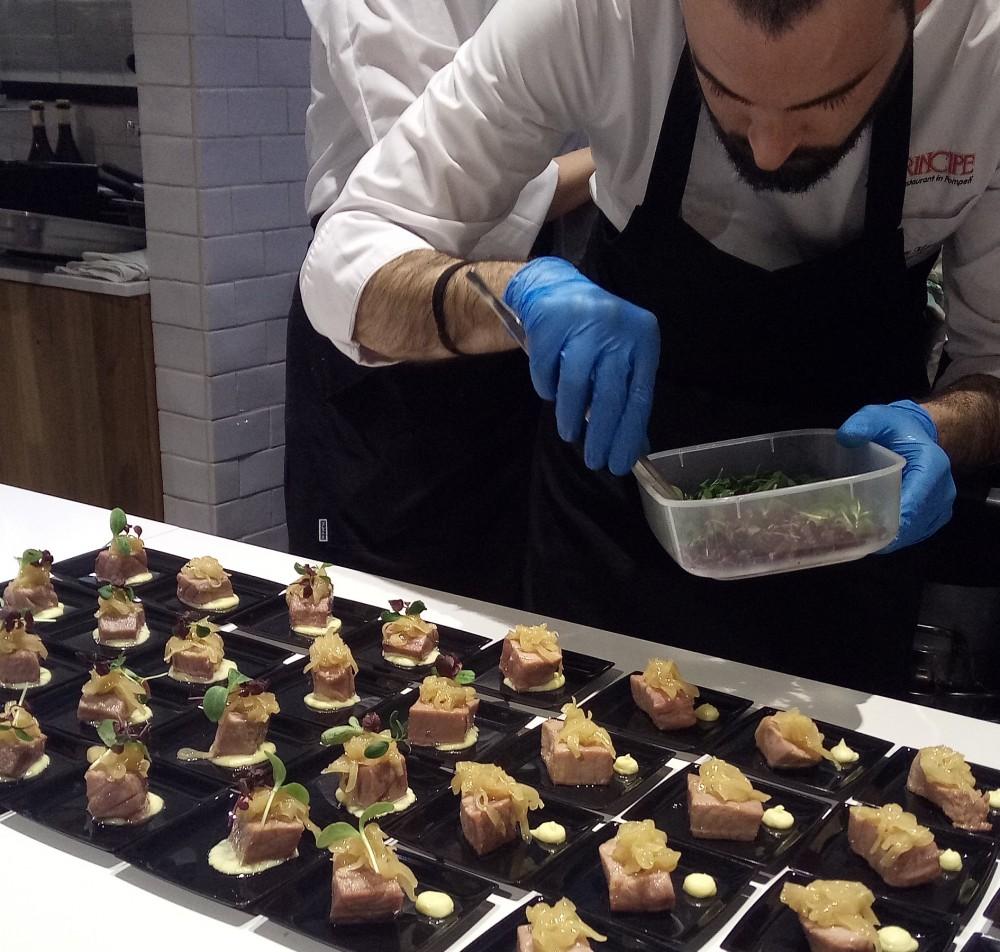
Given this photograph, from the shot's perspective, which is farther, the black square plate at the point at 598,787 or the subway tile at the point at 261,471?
the subway tile at the point at 261,471

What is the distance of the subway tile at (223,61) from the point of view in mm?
3117

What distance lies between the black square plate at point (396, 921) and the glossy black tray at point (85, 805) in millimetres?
167

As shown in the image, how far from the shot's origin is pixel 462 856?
3.90 feet

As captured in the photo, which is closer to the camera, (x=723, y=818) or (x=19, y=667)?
(x=723, y=818)

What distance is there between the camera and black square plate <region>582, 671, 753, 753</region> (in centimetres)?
141

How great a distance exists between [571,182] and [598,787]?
135cm

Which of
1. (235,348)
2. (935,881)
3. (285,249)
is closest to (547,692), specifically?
(935,881)

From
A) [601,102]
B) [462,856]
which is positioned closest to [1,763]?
[462,856]

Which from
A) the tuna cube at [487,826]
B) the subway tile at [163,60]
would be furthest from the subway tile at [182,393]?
the tuna cube at [487,826]

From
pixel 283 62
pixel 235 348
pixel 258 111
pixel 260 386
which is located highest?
pixel 283 62

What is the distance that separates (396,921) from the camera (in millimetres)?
1084

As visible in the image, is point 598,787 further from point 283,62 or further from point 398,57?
point 283,62

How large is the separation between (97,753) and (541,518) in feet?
2.81

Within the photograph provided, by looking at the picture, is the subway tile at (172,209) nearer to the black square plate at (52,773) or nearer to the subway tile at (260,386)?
the subway tile at (260,386)
